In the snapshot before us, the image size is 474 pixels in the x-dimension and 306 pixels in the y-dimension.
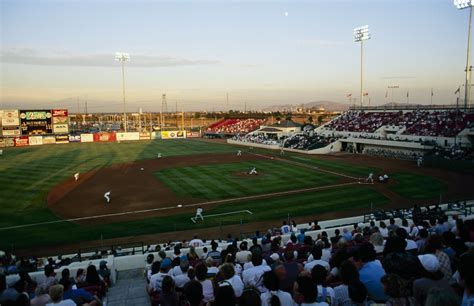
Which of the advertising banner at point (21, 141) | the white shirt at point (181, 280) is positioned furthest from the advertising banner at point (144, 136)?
the white shirt at point (181, 280)

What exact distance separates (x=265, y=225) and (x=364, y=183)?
45.9 ft

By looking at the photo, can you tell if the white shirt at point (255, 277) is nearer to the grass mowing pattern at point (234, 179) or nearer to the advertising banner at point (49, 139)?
the grass mowing pattern at point (234, 179)

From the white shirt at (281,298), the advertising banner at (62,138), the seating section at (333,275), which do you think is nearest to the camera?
the seating section at (333,275)

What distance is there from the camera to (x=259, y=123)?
3782 inches

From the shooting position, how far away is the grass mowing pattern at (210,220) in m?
20.6

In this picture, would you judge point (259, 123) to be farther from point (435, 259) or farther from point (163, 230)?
point (435, 259)

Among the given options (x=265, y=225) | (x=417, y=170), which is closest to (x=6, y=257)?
(x=265, y=225)

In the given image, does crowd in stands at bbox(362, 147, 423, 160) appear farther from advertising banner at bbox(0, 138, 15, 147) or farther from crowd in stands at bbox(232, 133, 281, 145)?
advertising banner at bbox(0, 138, 15, 147)

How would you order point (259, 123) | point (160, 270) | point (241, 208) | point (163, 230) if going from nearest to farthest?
1. point (160, 270)
2. point (163, 230)
3. point (241, 208)
4. point (259, 123)

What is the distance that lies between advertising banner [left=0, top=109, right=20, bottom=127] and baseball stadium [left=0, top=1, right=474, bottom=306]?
0.36m

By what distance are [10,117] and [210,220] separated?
61.1m

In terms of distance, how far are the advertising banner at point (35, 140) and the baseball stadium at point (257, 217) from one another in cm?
47

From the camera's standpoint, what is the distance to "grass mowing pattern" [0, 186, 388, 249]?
20.6 m

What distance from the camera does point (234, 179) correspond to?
3509cm
